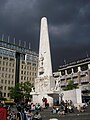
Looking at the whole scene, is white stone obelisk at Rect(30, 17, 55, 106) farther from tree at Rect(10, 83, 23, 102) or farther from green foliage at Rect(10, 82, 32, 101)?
tree at Rect(10, 83, 23, 102)

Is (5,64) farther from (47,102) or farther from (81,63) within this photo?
(47,102)

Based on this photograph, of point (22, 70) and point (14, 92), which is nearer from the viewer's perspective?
point (14, 92)

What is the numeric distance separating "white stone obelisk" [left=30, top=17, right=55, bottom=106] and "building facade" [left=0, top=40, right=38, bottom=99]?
5019 cm

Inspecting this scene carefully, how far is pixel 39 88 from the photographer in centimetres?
3108

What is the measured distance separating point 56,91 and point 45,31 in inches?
393

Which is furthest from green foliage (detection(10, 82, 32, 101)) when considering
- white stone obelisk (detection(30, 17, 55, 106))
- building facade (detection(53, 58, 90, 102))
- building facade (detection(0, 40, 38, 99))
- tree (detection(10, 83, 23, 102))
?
white stone obelisk (detection(30, 17, 55, 106))

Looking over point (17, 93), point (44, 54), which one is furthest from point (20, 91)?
point (44, 54)

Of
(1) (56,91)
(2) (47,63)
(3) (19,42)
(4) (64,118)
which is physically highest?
(3) (19,42)

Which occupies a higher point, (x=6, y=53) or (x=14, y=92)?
(x=6, y=53)

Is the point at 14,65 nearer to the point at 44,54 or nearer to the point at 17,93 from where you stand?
the point at 17,93

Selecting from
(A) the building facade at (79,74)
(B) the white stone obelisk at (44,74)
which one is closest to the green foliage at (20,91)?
(A) the building facade at (79,74)

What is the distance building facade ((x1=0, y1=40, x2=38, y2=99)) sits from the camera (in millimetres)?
82125

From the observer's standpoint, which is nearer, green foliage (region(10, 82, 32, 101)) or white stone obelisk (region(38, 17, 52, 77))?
white stone obelisk (region(38, 17, 52, 77))

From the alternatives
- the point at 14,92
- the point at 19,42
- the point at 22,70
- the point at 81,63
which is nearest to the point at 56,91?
the point at 14,92
